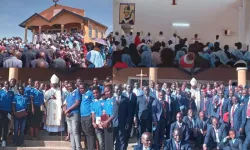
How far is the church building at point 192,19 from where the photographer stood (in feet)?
8.82

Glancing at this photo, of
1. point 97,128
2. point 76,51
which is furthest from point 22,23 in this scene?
point 97,128

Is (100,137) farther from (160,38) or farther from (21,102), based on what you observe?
(160,38)

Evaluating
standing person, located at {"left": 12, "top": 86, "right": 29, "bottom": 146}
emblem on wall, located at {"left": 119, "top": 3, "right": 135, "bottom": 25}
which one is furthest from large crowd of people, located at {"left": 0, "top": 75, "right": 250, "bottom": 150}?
emblem on wall, located at {"left": 119, "top": 3, "right": 135, "bottom": 25}

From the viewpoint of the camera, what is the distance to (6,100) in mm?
3342

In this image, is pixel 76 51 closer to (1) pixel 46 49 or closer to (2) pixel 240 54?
(1) pixel 46 49

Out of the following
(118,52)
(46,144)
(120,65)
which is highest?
(118,52)

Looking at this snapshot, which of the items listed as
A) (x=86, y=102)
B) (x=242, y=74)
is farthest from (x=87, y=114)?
(x=242, y=74)

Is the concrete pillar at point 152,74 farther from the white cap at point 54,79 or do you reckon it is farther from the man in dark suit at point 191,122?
the white cap at point 54,79

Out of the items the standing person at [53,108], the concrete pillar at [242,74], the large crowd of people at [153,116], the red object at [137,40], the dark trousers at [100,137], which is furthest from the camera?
the standing person at [53,108]

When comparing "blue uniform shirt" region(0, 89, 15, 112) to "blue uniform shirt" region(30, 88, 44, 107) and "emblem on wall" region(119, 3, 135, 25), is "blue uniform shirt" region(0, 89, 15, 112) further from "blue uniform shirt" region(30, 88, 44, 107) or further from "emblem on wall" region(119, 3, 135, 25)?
"emblem on wall" region(119, 3, 135, 25)

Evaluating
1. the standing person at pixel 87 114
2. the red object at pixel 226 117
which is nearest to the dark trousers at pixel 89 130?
the standing person at pixel 87 114

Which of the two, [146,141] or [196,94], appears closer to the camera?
[146,141]

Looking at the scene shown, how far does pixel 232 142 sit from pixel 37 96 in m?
1.74

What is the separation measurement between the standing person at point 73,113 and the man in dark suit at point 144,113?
0.52 metres
